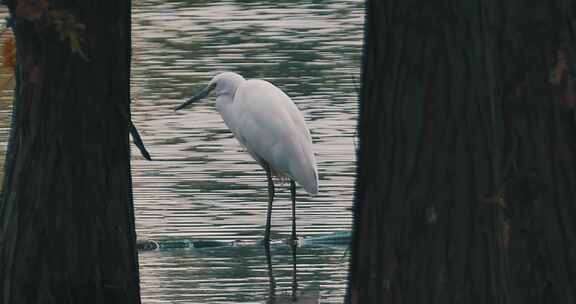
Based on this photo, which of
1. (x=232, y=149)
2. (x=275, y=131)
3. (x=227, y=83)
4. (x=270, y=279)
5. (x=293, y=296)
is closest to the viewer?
(x=293, y=296)

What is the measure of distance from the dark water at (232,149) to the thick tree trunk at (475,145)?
0.24 meters

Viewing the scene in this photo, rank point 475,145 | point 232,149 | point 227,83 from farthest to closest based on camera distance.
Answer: point 232,149
point 227,83
point 475,145

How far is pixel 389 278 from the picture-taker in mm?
5285

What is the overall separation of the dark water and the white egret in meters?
0.37

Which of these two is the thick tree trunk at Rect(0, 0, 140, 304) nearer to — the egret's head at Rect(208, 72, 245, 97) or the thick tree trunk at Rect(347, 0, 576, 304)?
the thick tree trunk at Rect(347, 0, 576, 304)

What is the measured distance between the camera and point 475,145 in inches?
202

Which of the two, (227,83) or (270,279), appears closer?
(270,279)

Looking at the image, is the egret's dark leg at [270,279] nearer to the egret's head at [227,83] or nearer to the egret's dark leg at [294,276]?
the egret's dark leg at [294,276]

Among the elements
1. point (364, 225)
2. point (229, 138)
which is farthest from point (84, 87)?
point (229, 138)

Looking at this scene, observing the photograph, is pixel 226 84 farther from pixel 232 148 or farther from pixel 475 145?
pixel 475 145

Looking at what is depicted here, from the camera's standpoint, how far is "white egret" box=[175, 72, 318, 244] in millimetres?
11320

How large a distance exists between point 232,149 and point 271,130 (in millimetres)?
3346

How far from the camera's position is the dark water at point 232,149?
9875 millimetres

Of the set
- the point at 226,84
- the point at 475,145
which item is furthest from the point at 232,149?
the point at 475,145
